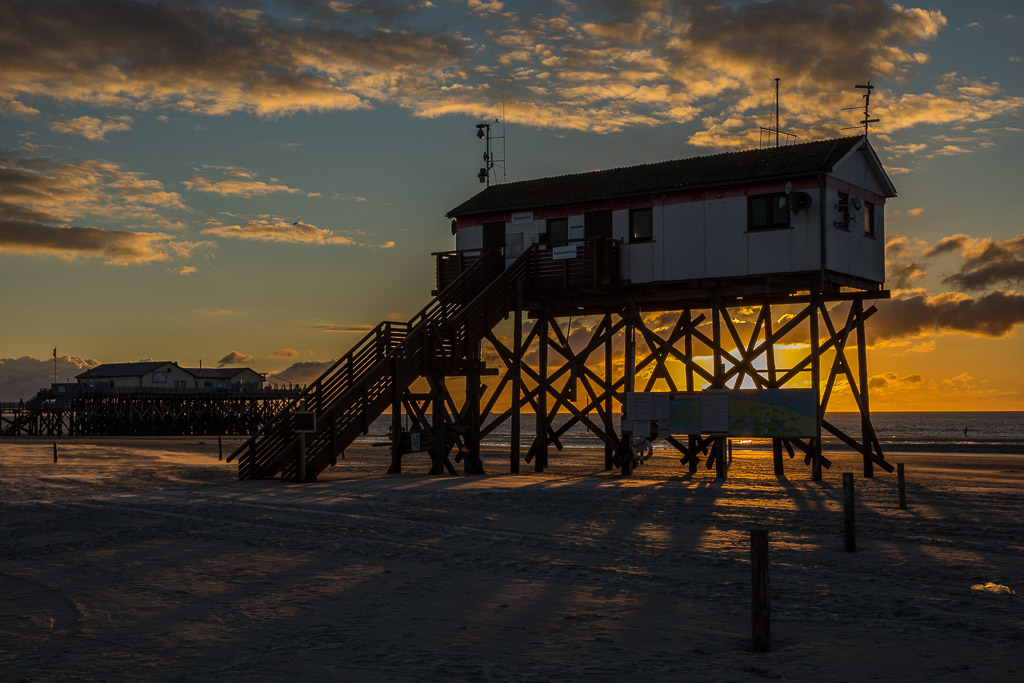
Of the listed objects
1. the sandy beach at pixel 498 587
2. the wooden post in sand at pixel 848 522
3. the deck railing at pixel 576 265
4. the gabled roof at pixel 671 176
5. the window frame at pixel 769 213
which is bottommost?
the sandy beach at pixel 498 587

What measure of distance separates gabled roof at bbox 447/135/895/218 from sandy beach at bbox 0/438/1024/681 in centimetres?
1026

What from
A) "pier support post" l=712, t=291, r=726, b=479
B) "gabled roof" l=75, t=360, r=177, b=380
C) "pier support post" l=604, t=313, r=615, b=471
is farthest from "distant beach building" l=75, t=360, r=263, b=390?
"pier support post" l=712, t=291, r=726, b=479

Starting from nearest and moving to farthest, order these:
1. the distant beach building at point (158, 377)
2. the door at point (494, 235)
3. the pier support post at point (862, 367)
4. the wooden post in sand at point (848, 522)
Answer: the wooden post in sand at point (848, 522)
the pier support post at point (862, 367)
the door at point (494, 235)
the distant beach building at point (158, 377)

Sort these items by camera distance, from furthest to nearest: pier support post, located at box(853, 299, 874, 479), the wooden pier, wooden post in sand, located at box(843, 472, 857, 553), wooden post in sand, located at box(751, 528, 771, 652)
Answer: the wooden pier → pier support post, located at box(853, 299, 874, 479) → wooden post in sand, located at box(843, 472, 857, 553) → wooden post in sand, located at box(751, 528, 771, 652)

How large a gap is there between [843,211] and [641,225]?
601cm

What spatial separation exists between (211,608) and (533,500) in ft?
36.8

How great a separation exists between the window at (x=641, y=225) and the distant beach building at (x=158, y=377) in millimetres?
80105

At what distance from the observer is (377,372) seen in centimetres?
2803

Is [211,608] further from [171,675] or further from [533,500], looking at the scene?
[533,500]

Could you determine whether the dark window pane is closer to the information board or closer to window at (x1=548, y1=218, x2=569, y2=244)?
the information board

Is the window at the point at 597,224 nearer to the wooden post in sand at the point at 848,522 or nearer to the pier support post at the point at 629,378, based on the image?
the pier support post at the point at 629,378

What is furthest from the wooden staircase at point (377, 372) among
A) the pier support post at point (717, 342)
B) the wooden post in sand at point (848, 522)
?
the wooden post in sand at point (848, 522)

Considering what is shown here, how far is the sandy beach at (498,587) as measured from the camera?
9406 millimetres

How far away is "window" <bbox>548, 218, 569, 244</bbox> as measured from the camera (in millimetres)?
32719
